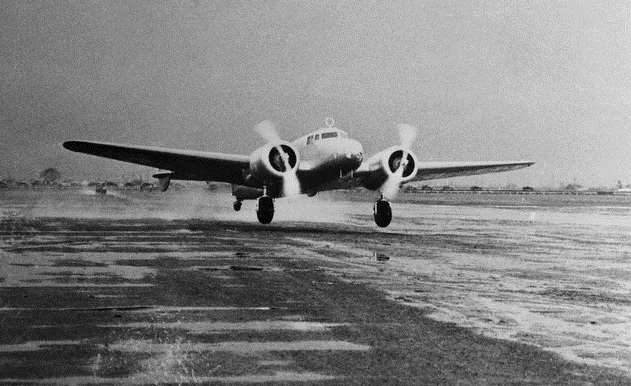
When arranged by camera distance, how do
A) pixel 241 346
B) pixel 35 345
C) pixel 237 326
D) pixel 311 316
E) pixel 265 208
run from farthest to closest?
pixel 265 208 → pixel 311 316 → pixel 237 326 → pixel 241 346 → pixel 35 345

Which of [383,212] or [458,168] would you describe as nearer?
[383,212]

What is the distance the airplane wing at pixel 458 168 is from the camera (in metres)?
35.2

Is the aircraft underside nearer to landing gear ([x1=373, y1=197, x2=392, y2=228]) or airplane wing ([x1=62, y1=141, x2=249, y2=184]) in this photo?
landing gear ([x1=373, y1=197, x2=392, y2=228])

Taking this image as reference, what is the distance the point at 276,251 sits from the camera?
18.6 m

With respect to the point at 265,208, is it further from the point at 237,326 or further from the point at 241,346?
the point at 241,346

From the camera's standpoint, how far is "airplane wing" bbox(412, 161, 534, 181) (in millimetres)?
35219

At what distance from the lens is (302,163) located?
30.2 m

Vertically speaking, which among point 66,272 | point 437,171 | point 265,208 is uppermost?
point 437,171

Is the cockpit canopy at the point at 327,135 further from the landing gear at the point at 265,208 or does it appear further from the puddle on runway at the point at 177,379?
the puddle on runway at the point at 177,379

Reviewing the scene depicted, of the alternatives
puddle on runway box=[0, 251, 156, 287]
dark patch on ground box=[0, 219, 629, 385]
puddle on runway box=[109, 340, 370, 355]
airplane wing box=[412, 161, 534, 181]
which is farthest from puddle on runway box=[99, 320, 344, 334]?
airplane wing box=[412, 161, 534, 181]

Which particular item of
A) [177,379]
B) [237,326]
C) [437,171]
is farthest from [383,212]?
[177,379]

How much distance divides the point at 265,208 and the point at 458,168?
10.8 meters

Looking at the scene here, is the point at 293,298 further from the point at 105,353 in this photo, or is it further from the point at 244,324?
the point at 105,353

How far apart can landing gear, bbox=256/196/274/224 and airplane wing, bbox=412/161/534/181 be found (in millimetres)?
7665
